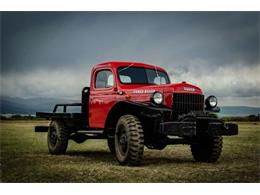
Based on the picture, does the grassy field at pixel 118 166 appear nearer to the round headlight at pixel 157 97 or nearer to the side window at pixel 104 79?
the round headlight at pixel 157 97

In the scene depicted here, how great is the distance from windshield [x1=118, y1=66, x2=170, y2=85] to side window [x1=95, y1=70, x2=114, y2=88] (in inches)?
9.6

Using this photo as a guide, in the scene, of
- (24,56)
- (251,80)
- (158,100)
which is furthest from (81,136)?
(251,80)

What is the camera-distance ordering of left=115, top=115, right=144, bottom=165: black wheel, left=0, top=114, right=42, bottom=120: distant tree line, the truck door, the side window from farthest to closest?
left=0, top=114, right=42, bottom=120: distant tree line, the side window, the truck door, left=115, top=115, right=144, bottom=165: black wheel

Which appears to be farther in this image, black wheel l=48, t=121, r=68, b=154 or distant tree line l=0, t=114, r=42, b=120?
black wheel l=48, t=121, r=68, b=154

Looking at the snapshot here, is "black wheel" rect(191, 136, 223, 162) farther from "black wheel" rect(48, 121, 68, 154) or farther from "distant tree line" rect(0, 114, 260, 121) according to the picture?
"black wheel" rect(48, 121, 68, 154)

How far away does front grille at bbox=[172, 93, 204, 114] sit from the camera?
8.91m

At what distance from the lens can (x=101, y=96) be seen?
10219 millimetres

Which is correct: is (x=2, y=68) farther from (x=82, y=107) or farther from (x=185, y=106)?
(x=185, y=106)

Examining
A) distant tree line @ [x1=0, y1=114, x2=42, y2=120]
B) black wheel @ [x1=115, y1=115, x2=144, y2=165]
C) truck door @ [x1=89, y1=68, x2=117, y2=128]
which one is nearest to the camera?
black wheel @ [x1=115, y1=115, x2=144, y2=165]

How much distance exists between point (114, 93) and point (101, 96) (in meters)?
0.53

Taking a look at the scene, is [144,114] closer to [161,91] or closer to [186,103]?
[161,91]

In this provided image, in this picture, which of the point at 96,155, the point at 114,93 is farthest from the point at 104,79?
the point at 96,155

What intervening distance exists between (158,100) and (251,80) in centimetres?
289

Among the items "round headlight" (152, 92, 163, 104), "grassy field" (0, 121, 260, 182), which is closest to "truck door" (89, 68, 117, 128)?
"grassy field" (0, 121, 260, 182)
